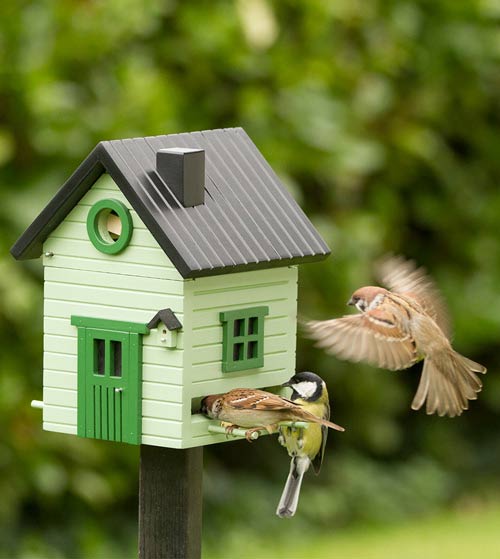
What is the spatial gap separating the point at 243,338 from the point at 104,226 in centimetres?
58

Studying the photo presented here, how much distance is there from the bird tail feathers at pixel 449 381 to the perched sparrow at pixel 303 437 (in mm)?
336

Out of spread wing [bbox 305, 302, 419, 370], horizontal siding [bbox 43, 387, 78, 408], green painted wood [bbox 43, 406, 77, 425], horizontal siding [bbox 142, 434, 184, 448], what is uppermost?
A: spread wing [bbox 305, 302, 419, 370]

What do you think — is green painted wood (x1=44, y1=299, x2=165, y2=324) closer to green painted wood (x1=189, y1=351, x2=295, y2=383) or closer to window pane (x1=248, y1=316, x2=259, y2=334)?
green painted wood (x1=189, y1=351, x2=295, y2=383)

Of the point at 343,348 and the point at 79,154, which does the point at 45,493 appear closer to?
the point at 79,154

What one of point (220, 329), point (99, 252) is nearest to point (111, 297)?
point (99, 252)

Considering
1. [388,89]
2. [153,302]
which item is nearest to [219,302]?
[153,302]

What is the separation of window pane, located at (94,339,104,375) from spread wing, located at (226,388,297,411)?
0.45 meters

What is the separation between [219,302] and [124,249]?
13.6 inches

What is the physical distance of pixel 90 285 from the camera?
453 centimetres

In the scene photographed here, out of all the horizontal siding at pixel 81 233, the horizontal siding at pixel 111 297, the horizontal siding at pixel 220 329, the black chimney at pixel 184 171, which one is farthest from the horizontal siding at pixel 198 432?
the black chimney at pixel 184 171

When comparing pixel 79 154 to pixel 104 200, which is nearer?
pixel 104 200

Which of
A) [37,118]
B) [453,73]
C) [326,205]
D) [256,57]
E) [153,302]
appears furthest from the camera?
[453,73]

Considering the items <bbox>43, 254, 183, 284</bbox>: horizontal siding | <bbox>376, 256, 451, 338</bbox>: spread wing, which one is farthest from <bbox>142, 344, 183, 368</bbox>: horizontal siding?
<bbox>376, 256, 451, 338</bbox>: spread wing

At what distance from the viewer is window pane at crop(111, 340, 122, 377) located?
4.50 meters
